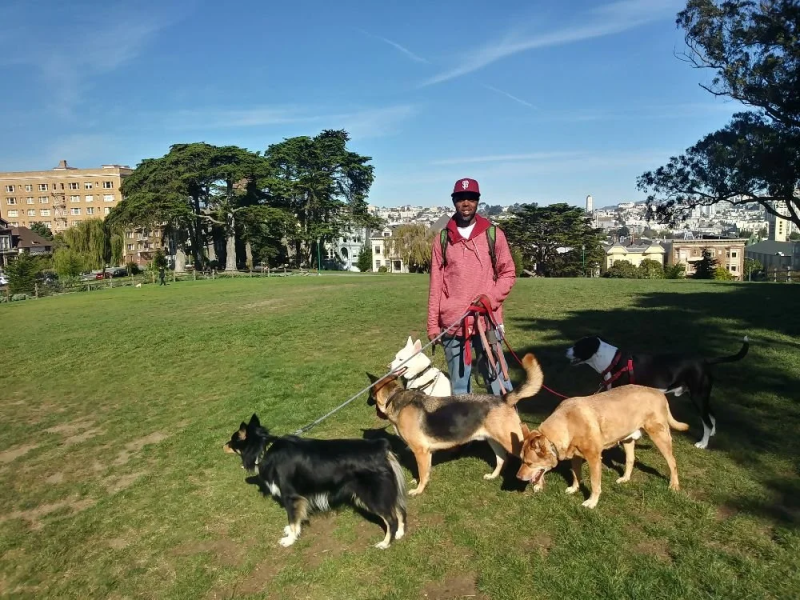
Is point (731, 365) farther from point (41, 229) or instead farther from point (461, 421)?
point (41, 229)

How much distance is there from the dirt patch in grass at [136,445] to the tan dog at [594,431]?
520 cm

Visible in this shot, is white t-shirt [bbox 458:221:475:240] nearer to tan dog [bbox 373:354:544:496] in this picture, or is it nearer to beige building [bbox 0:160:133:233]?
tan dog [bbox 373:354:544:496]

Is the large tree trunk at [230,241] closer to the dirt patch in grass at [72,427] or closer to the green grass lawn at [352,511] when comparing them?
the green grass lawn at [352,511]

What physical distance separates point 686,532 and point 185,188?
58.1 meters

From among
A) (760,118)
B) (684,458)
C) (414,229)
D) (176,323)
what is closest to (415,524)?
(684,458)

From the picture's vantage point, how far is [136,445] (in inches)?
277

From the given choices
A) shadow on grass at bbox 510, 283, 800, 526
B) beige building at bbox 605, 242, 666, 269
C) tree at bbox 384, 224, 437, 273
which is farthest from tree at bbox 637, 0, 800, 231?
beige building at bbox 605, 242, 666, 269

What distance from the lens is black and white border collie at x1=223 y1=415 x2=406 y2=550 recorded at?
405 centimetres

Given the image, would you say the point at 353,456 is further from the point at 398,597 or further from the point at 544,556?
the point at 544,556

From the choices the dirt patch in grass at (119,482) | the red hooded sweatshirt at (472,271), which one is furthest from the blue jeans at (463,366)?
the dirt patch in grass at (119,482)

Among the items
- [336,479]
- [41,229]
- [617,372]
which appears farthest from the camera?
[41,229]

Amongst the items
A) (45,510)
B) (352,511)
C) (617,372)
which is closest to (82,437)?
(45,510)

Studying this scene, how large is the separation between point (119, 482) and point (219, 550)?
2385mm

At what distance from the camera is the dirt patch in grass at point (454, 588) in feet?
11.4
